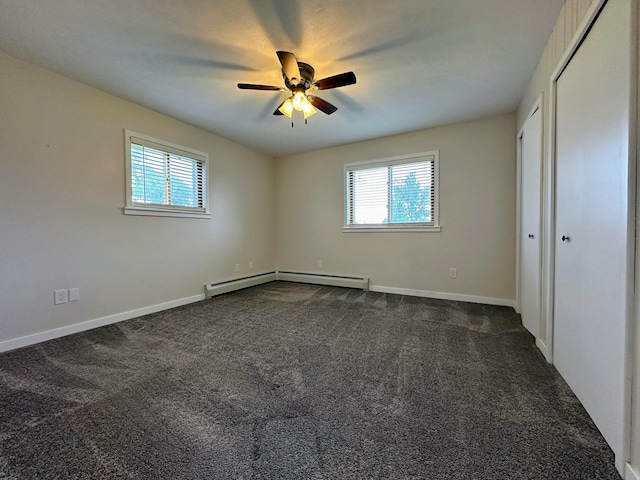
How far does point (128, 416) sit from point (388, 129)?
4048mm

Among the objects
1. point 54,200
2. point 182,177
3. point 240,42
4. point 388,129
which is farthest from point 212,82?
point 388,129

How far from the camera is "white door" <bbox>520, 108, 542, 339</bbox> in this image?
7.39 feet

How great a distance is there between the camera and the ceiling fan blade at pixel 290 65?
1.87 meters

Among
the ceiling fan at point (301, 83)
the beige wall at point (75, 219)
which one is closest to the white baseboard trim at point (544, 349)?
the ceiling fan at point (301, 83)

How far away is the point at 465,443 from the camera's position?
122cm

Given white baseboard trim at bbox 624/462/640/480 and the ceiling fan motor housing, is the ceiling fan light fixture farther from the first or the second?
white baseboard trim at bbox 624/462/640/480

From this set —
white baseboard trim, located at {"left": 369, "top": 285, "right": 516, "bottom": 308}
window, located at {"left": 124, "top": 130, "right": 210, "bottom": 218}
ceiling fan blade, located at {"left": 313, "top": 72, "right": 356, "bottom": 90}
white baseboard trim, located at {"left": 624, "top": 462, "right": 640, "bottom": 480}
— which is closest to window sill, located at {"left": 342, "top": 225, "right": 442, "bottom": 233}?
white baseboard trim, located at {"left": 369, "top": 285, "right": 516, "bottom": 308}

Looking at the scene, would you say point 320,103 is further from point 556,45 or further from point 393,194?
point 393,194

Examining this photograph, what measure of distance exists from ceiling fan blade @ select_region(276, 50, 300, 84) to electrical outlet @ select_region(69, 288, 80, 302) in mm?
2829

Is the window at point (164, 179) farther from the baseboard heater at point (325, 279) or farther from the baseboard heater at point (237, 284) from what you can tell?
the baseboard heater at point (325, 279)

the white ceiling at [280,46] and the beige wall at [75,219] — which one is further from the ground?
the white ceiling at [280,46]

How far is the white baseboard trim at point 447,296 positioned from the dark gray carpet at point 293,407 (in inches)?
34.3

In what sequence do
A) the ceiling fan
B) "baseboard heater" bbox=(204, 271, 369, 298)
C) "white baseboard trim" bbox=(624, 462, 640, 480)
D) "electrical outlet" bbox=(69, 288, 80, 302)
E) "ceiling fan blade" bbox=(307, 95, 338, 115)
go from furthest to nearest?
"baseboard heater" bbox=(204, 271, 369, 298), "electrical outlet" bbox=(69, 288, 80, 302), "ceiling fan blade" bbox=(307, 95, 338, 115), the ceiling fan, "white baseboard trim" bbox=(624, 462, 640, 480)

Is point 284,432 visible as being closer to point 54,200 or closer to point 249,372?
point 249,372
